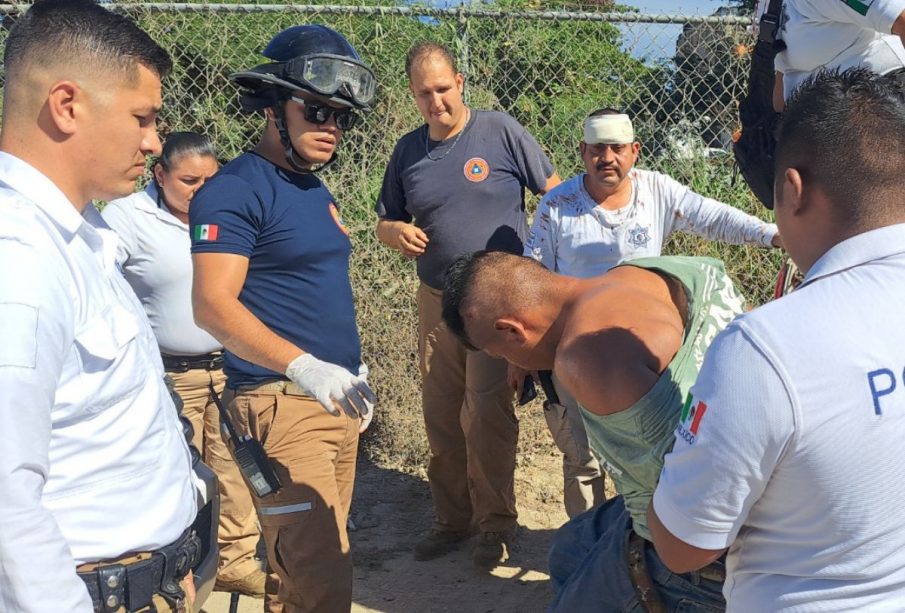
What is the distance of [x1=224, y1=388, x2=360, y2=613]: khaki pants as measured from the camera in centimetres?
306

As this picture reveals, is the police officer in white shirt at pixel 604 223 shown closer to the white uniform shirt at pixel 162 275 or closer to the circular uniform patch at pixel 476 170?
the circular uniform patch at pixel 476 170

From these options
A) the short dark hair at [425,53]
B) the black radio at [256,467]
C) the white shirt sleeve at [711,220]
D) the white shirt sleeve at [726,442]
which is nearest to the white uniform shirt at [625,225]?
the white shirt sleeve at [711,220]

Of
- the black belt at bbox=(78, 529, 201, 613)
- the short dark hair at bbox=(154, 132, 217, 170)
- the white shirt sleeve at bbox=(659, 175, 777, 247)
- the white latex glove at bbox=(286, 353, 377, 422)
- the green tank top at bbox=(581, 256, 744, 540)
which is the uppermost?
the short dark hair at bbox=(154, 132, 217, 170)

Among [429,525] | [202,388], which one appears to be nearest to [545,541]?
[429,525]

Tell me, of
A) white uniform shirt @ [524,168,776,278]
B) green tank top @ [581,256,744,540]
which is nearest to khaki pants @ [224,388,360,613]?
green tank top @ [581,256,744,540]

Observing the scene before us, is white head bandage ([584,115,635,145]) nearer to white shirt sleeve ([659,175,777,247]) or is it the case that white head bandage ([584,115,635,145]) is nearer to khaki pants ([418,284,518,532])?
white shirt sleeve ([659,175,777,247])

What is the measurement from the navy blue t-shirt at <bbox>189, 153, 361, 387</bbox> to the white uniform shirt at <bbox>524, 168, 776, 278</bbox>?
134cm

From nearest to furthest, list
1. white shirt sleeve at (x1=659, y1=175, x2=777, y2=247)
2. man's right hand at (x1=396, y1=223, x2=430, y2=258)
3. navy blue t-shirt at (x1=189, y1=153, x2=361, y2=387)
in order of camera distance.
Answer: navy blue t-shirt at (x1=189, y1=153, x2=361, y2=387)
white shirt sleeve at (x1=659, y1=175, x2=777, y2=247)
man's right hand at (x1=396, y1=223, x2=430, y2=258)

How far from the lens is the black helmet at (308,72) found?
3.01 meters

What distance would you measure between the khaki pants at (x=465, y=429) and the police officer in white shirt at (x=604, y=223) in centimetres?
30

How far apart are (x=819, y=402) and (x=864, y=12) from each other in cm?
138

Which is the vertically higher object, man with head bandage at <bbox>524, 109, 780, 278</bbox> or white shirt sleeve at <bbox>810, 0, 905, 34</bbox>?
white shirt sleeve at <bbox>810, 0, 905, 34</bbox>

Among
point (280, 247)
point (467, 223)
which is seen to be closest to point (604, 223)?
point (467, 223)

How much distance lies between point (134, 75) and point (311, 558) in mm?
1771
